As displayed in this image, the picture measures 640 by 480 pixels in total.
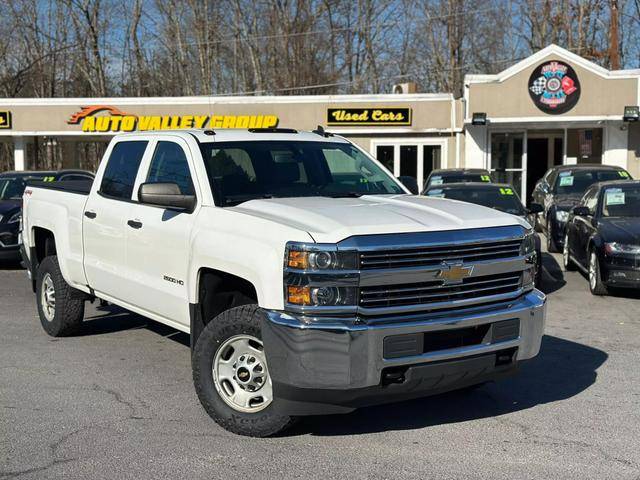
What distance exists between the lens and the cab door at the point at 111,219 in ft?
21.1

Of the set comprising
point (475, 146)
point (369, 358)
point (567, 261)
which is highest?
point (475, 146)

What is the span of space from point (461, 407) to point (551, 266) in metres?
8.15

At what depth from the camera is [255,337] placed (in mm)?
4805

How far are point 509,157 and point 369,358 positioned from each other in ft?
69.7

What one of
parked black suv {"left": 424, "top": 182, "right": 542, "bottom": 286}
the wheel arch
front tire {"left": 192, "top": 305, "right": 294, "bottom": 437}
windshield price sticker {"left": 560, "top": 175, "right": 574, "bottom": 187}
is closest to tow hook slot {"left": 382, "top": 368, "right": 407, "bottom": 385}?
front tire {"left": 192, "top": 305, "right": 294, "bottom": 437}

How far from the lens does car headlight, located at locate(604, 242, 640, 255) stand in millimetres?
9656

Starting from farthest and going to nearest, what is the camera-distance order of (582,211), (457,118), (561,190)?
1. (457,118)
2. (561,190)
3. (582,211)

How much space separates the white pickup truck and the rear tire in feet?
4.40

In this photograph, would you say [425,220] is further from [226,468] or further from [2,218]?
[2,218]

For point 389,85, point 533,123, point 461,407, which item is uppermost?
point 389,85

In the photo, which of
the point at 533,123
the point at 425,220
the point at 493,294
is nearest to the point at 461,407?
the point at 493,294

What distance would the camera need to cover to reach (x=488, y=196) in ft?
38.2

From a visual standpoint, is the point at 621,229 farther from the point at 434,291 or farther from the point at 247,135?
the point at 434,291

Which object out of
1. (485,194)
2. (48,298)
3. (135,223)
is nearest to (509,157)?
(485,194)
